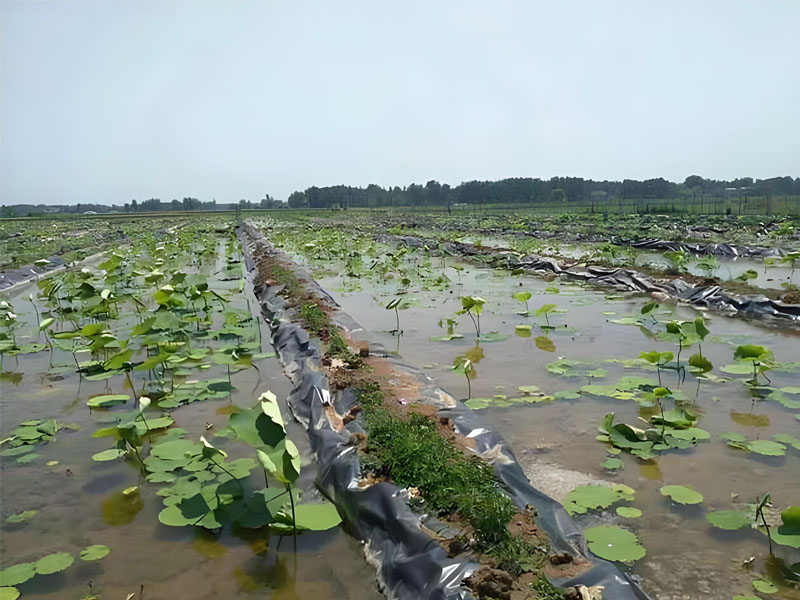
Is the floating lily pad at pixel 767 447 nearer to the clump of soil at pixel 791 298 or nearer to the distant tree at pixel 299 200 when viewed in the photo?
the clump of soil at pixel 791 298

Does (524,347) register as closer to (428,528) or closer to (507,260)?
(428,528)

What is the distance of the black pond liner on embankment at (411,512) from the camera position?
7.38 ft

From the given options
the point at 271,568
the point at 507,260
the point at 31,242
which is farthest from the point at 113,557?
the point at 31,242

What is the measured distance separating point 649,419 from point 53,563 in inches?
161

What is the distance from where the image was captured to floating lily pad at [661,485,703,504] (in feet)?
10.3

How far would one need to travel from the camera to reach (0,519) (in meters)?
3.20

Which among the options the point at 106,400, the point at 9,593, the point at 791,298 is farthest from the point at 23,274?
the point at 791,298

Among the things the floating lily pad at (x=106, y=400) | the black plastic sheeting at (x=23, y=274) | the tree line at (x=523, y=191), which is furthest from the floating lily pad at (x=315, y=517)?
→ the tree line at (x=523, y=191)

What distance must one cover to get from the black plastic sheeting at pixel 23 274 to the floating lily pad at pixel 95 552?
453 inches

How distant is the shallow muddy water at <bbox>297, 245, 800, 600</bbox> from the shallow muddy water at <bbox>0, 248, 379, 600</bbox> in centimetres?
143

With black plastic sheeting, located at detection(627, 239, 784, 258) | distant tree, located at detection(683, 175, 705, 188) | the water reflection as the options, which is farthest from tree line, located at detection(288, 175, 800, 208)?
the water reflection

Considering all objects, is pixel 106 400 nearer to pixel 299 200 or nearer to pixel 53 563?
pixel 53 563

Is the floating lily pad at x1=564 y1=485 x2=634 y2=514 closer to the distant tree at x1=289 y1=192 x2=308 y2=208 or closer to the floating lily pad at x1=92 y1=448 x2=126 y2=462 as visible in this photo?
the floating lily pad at x1=92 y1=448 x2=126 y2=462

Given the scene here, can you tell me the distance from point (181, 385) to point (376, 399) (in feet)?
7.27
